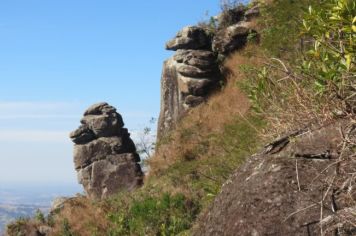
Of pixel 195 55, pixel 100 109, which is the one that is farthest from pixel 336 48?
pixel 100 109

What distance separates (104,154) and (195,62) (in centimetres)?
757

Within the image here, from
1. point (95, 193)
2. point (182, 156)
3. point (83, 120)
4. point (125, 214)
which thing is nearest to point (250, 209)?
point (125, 214)

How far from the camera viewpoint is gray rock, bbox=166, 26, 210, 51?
96.8 ft

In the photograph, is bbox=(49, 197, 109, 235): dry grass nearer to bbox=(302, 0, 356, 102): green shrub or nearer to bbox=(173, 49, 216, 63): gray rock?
bbox=(173, 49, 216, 63): gray rock

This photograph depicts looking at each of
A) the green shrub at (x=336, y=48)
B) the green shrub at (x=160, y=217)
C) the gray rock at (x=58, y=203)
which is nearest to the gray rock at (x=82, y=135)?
the gray rock at (x=58, y=203)

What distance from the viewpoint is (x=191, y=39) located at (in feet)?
96.7

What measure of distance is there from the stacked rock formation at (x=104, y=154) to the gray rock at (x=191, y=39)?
611 centimetres

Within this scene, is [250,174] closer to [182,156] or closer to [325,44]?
[325,44]

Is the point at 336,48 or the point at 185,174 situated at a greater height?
the point at 336,48

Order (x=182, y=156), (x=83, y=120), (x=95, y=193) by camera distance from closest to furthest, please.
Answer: (x=182, y=156) < (x=95, y=193) < (x=83, y=120)

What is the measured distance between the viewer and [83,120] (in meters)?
32.9

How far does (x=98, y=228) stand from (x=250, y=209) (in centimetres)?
1466

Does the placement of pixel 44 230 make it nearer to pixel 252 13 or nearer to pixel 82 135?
pixel 82 135

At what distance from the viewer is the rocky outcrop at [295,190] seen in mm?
4590
